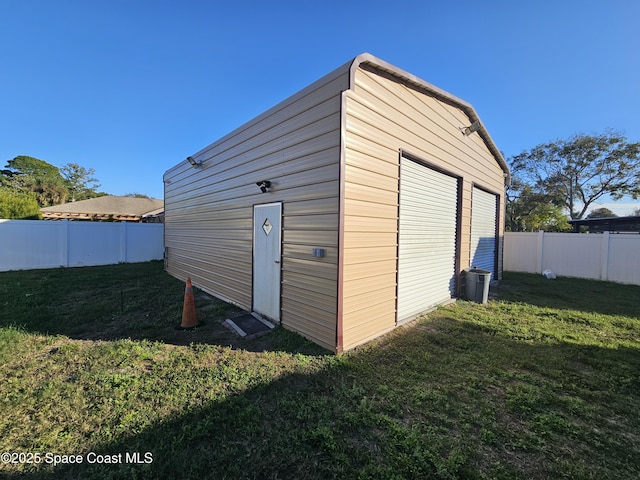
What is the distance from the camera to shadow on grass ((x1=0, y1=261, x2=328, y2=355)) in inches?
159

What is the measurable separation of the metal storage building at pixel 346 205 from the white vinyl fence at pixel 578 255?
5.72 metres

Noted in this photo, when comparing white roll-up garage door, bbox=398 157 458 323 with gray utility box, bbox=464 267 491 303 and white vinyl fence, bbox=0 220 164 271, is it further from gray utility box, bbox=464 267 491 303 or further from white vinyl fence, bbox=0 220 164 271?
white vinyl fence, bbox=0 220 164 271

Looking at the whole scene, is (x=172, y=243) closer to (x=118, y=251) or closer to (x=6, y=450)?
(x=118, y=251)

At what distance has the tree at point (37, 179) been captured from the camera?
2634 centimetres

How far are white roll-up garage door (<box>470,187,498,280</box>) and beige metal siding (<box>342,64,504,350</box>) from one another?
9.81 ft

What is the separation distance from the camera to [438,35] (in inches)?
231

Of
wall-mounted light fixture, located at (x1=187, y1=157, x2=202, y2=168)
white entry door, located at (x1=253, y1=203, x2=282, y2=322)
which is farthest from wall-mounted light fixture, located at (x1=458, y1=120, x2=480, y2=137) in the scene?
wall-mounted light fixture, located at (x1=187, y1=157, x2=202, y2=168)

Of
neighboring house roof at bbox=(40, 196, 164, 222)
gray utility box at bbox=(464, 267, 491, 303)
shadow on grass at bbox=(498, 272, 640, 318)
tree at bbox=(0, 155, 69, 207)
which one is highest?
tree at bbox=(0, 155, 69, 207)

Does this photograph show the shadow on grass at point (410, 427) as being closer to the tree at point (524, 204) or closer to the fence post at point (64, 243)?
the fence post at point (64, 243)

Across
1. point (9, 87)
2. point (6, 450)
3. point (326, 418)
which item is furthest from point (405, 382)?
point (9, 87)

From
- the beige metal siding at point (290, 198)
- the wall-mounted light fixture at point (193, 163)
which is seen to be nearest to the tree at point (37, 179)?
the wall-mounted light fixture at point (193, 163)

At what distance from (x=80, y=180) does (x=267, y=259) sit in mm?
43838

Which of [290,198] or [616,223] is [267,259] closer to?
[290,198]

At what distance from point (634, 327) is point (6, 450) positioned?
28.0ft
